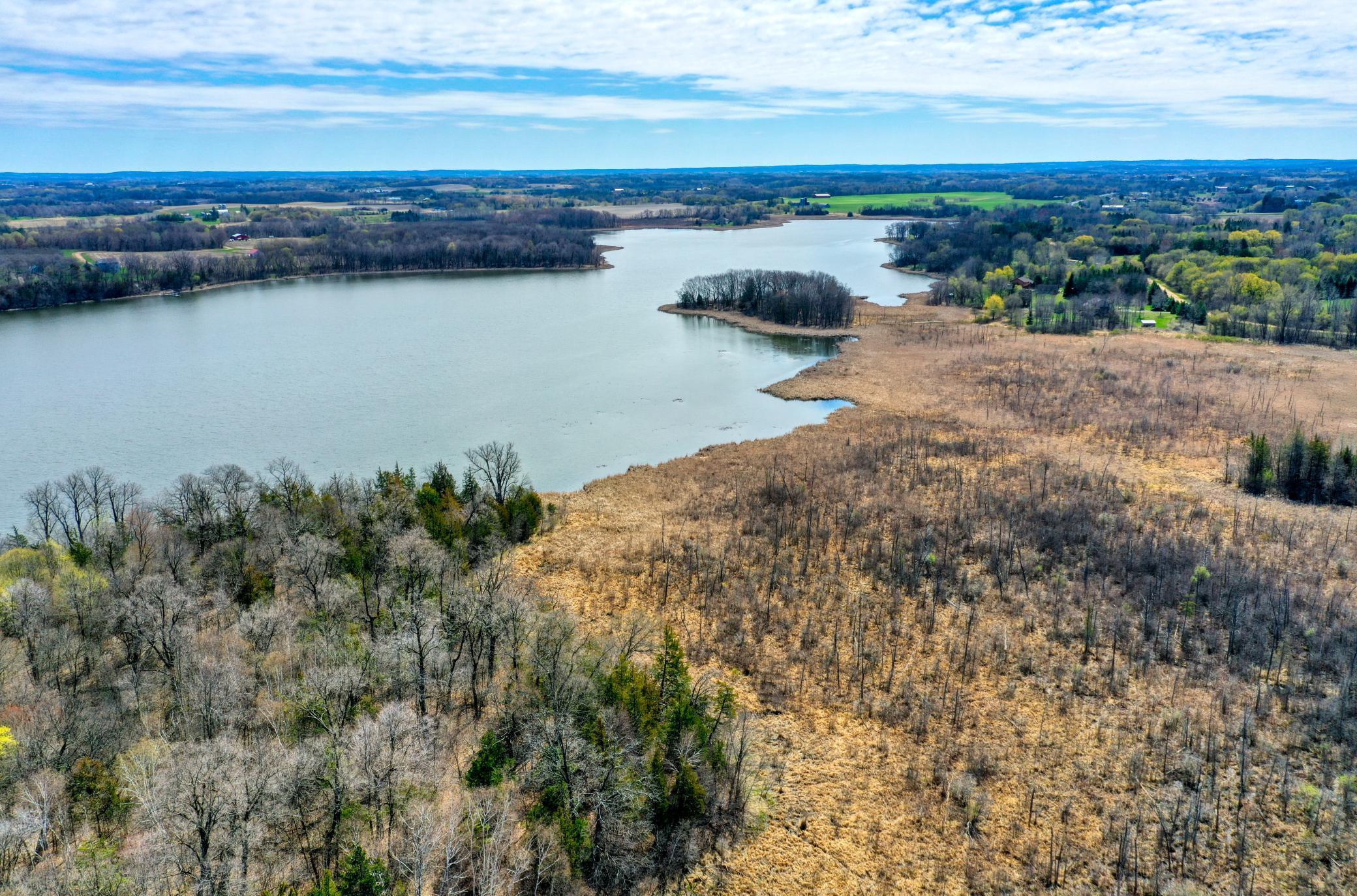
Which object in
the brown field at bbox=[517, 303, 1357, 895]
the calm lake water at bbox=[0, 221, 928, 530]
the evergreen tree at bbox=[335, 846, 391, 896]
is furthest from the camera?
the calm lake water at bbox=[0, 221, 928, 530]

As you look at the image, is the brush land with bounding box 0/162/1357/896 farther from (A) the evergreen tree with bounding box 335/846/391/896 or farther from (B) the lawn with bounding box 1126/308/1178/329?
(B) the lawn with bounding box 1126/308/1178/329

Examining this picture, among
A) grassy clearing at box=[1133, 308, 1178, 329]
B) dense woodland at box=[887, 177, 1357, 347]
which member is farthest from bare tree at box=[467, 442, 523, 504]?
grassy clearing at box=[1133, 308, 1178, 329]

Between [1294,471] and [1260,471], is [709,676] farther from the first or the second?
[1294,471]

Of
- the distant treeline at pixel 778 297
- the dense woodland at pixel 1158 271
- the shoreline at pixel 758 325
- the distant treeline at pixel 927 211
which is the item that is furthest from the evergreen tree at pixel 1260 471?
the distant treeline at pixel 927 211

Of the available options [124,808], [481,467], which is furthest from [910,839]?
[481,467]

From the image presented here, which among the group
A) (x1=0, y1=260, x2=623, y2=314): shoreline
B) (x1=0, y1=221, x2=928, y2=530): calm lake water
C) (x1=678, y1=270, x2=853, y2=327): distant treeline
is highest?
(x1=0, y1=260, x2=623, y2=314): shoreline

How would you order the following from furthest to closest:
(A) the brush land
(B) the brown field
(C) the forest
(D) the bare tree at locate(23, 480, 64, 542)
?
(D) the bare tree at locate(23, 480, 64, 542) → (B) the brown field → (A) the brush land → (C) the forest

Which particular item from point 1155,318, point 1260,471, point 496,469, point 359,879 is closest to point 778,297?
point 1155,318

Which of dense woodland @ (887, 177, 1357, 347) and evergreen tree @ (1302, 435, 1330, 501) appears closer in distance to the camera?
evergreen tree @ (1302, 435, 1330, 501)
